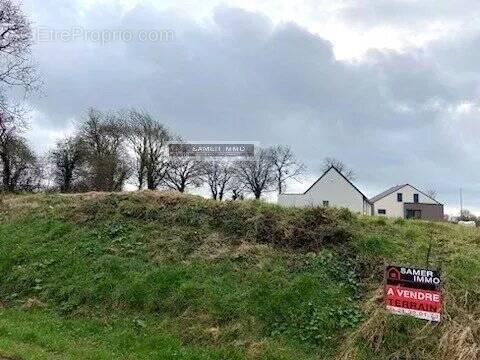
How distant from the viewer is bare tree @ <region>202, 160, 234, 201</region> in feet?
204

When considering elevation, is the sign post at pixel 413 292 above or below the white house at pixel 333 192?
below

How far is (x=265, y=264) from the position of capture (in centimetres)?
862

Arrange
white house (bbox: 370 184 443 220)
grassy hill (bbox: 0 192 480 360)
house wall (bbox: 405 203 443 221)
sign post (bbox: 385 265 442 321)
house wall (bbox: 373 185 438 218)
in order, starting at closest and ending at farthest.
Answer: sign post (bbox: 385 265 442 321) < grassy hill (bbox: 0 192 480 360) < house wall (bbox: 405 203 443 221) < white house (bbox: 370 184 443 220) < house wall (bbox: 373 185 438 218)

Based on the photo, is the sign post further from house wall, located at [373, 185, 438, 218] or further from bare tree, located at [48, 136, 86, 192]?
house wall, located at [373, 185, 438, 218]

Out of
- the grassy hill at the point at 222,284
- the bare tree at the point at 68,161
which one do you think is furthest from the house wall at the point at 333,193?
the grassy hill at the point at 222,284

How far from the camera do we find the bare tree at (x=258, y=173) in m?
67.1

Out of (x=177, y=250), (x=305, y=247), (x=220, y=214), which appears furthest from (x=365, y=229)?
(x=177, y=250)

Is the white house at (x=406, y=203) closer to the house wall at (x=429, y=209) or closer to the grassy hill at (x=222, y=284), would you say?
the house wall at (x=429, y=209)

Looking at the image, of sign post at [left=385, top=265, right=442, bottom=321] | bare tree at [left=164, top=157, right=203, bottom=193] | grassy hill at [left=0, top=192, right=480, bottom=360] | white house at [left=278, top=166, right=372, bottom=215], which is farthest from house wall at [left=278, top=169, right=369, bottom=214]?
sign post at [left=385, top=265, right=442, bottom=321]

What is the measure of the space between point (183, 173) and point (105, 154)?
978cm

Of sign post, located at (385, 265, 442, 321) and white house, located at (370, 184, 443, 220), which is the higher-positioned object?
white house, located at (370, 184, 443, 220)

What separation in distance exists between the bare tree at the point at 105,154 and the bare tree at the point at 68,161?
93 centimetres

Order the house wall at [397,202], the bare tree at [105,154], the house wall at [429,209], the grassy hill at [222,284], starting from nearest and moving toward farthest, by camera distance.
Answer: the grassy hill at [222,284], the bare tree at [105,154], the house wall at [429,209], the house wall at [397,202]

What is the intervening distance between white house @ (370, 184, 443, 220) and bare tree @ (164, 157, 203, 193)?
2335 centimetres
